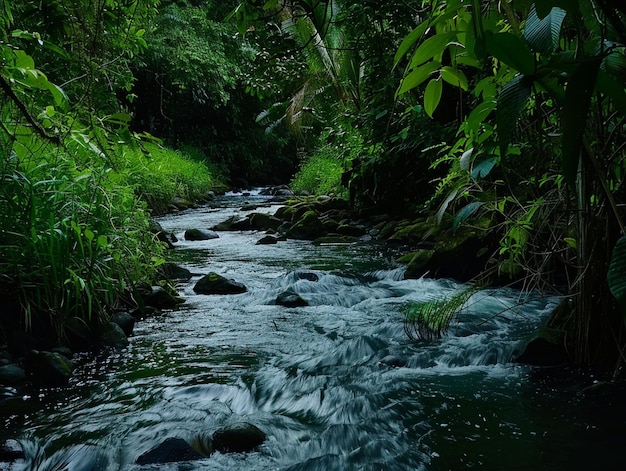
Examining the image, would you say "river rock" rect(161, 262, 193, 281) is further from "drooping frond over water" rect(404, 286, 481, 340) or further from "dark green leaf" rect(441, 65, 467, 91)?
"dark green leaf" rect(441, 65, 467, 91)

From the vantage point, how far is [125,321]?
12.1 feet

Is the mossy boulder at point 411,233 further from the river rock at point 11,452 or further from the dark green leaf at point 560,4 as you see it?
the dark green leaf at point 560,4

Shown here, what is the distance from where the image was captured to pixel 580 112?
1.81 ft

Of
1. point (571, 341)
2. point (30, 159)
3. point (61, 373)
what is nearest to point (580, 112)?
point (571, 341)

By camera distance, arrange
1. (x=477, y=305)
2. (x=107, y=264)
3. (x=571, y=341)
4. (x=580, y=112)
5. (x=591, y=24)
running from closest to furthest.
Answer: (x=580, y=112), (x=591, y=24), (x=571, y=341), (x=107, y=264), (x=477, y=305)

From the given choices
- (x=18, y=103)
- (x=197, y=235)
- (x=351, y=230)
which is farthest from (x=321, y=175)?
(x=18, y=103)

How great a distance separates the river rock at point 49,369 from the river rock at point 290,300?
1.96 metres

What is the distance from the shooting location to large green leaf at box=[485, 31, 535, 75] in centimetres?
65

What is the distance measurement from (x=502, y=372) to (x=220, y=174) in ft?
58.2

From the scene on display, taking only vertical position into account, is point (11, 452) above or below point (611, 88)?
below

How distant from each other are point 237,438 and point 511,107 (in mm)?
1973

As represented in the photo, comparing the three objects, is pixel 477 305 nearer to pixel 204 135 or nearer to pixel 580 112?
pixel 580 112

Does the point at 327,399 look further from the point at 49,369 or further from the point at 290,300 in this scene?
the point at 290,300

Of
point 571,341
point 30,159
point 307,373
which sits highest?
point 30,159
